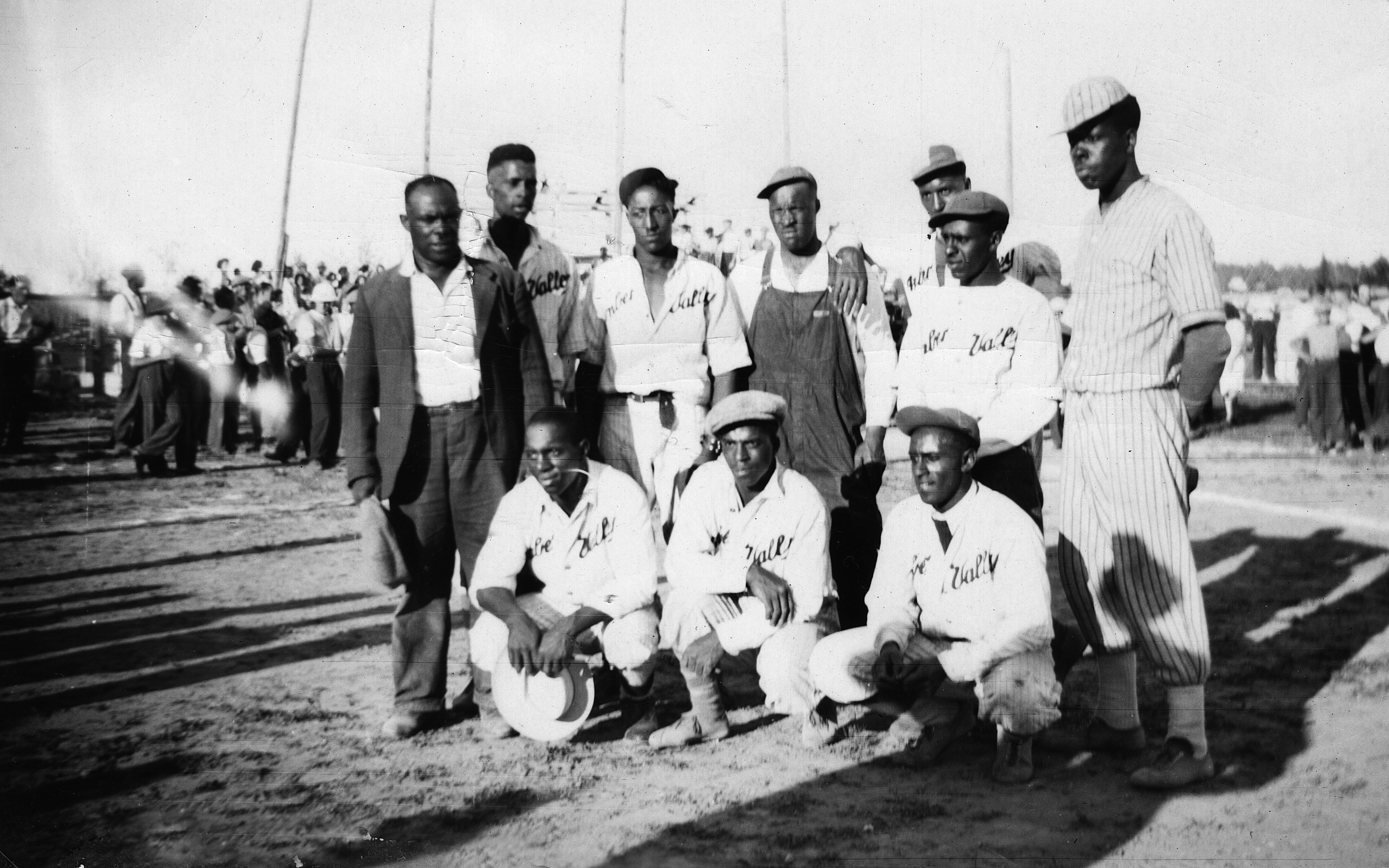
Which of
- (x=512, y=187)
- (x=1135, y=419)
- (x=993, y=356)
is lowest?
(x=1135, y=419)

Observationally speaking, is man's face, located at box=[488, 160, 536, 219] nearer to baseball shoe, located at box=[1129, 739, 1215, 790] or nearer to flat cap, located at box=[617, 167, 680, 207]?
flat cap, located at box=[617, 167, 680, 207]

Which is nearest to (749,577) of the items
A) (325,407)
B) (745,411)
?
(745,411)

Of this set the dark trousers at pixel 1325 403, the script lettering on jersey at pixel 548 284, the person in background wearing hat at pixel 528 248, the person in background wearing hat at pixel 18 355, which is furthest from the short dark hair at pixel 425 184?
the dark trousers at pixel 1325 403

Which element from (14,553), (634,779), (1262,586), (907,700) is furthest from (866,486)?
(14,553)

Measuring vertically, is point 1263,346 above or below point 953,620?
above

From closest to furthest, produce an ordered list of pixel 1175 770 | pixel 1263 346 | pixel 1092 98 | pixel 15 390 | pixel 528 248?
pixel 1175 770, pixel 1092 98, pixel 528 248, pixel 15 390, pixel 1263 346

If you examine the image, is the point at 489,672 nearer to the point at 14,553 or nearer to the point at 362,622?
the point at 362,622

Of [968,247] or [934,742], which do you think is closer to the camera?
[934,742]

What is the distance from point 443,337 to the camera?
3.71 meters

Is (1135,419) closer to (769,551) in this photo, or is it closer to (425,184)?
(769,551)

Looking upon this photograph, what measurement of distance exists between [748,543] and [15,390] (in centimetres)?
412

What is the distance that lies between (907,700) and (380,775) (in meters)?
1.70

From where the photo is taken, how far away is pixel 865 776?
10.8 feet

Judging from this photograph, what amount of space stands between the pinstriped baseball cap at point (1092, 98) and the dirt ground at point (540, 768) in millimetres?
2038
